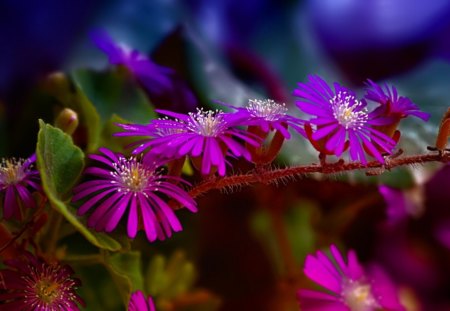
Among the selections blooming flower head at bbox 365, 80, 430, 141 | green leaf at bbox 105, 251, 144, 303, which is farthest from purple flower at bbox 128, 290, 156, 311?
blooming flower head at bbox 365, 80, 430, 141

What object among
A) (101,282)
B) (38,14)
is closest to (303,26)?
(38,14)

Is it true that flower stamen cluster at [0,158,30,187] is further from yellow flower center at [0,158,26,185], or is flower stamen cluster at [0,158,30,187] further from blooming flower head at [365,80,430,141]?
blooming flower head at [365,80,430,141]

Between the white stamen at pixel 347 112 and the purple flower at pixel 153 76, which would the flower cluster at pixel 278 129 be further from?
the purple flower at pixel 153 76

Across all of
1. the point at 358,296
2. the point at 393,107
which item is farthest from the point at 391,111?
the point at 358,296

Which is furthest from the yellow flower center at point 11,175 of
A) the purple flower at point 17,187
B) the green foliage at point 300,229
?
the green foliage at point 300,229

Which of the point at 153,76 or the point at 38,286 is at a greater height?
A: the point at 153,76

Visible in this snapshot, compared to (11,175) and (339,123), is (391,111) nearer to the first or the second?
(339,123)
